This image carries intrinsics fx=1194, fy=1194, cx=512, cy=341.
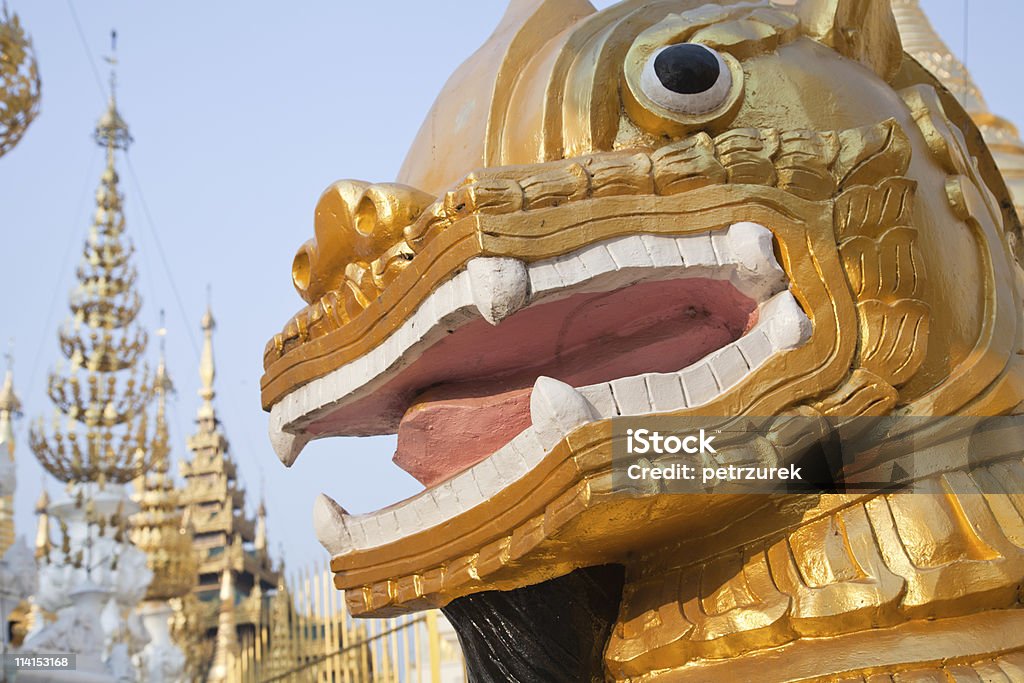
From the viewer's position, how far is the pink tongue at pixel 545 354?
1.77 m

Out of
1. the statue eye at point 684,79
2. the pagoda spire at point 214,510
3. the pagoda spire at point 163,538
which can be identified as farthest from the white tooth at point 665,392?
the pagoda spire at point 214,510

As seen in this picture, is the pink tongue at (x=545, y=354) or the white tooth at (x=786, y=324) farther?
the pink tongue at (x=545, y=354)

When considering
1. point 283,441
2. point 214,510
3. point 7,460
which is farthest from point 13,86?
point 214,510

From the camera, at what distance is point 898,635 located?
157 centimetres

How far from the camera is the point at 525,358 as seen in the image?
6.17 feet

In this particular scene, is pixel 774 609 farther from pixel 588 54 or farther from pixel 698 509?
pixel 588 54

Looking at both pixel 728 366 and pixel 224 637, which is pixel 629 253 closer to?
pixel 728 366

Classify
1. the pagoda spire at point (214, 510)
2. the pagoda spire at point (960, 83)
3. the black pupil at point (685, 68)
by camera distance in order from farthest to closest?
the pagoda spire at point (214, 510) → the pagoda spire at point (960, 83) → the black pupil at point (685, 68)

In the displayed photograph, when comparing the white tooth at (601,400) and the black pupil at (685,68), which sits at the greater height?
the black pupil at (685,68)

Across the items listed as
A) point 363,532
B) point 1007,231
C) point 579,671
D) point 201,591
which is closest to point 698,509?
point 579,671

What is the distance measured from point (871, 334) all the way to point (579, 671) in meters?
0.69

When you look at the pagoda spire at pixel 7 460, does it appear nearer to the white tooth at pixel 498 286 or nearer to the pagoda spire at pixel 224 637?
the pagoda spire at pixel 224 637

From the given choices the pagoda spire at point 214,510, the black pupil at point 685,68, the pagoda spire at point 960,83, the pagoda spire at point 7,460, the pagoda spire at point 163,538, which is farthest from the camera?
the pagoda spire at point 214,510

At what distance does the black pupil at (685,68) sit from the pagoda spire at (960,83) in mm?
2082
